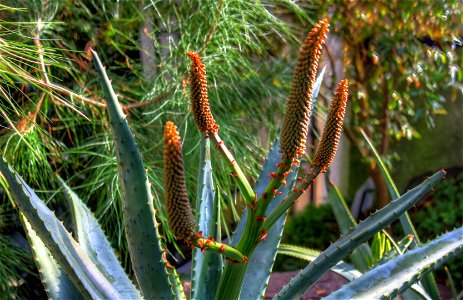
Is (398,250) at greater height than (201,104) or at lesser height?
lesser

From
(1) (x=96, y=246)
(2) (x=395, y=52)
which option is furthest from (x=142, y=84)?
(2) (x=395, y=52)

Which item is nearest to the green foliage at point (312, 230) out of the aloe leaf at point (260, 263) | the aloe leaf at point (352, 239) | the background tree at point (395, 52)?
the background tree at point (395, 52)

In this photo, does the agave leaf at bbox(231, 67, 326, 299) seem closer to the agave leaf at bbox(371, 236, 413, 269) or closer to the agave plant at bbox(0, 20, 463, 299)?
the agave plant at bbox(0, 20, 463, 299)

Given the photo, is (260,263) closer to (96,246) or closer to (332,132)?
(96,246)

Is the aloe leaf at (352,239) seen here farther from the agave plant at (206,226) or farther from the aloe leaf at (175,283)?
the aloe leaf at (175,283)

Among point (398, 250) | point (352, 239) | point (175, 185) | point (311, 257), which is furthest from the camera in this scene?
point (311, 257)
